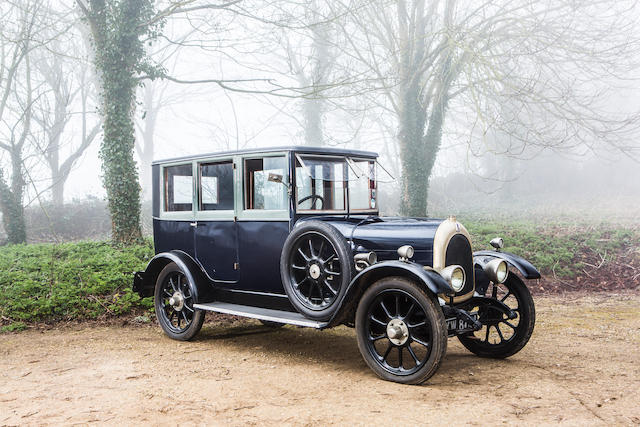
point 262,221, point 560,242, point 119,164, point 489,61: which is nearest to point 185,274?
point 262,221

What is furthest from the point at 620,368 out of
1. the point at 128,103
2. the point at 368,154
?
the point at 128,103

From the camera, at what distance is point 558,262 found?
37.1 ft

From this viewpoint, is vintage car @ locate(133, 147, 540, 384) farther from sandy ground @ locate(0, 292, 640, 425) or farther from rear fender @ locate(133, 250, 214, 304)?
sandy ground @ locate(0, 292, 640, 425)

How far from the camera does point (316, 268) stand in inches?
201

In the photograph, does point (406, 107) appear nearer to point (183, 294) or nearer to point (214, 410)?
point (183, 294)

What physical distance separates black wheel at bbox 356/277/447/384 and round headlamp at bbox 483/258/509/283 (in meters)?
0.90

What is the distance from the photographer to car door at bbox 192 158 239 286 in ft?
19.7

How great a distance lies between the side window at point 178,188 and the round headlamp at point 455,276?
3.22m

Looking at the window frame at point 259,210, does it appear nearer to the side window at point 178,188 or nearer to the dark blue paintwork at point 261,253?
the dark blue paintwork at point 261,253

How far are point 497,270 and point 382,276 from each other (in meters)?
1.22

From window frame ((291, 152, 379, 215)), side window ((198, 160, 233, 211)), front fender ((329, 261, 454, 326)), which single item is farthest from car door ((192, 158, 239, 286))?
front fender ((329, 261, 454, 326))

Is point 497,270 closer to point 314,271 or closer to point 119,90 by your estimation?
point 314,271

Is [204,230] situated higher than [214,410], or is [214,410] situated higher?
[204,230]

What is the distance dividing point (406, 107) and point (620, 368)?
1022cm
